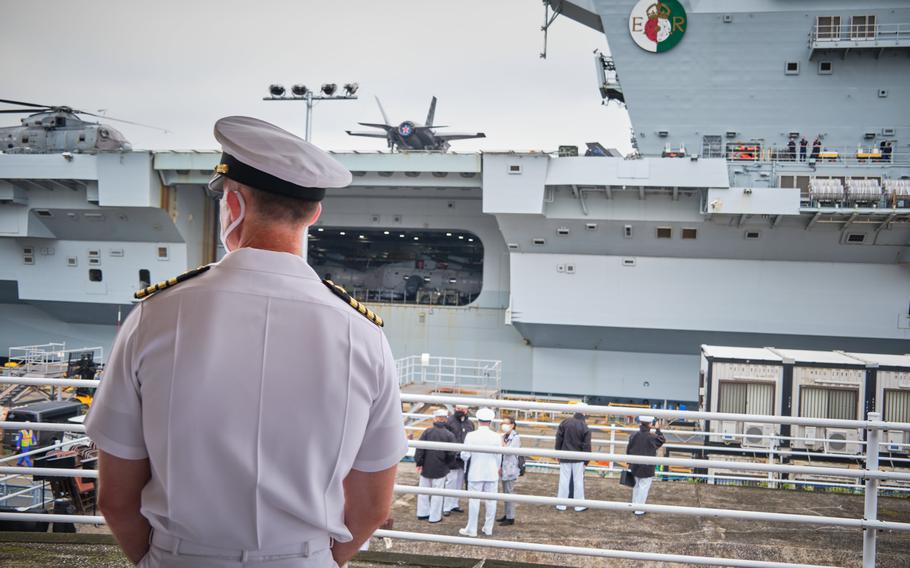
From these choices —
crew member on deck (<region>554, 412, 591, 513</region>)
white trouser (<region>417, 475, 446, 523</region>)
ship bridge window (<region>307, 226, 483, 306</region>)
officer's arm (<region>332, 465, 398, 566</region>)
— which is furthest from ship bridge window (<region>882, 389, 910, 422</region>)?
ship bridge window (<region>307, 226, 483, 306</region>)

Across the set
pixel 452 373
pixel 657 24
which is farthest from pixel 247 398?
pixel 452 373

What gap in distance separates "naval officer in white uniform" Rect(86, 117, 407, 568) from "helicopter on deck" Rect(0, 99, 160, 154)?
23.5 metres

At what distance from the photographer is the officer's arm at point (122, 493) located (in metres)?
1.58

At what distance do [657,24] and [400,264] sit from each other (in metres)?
14.3

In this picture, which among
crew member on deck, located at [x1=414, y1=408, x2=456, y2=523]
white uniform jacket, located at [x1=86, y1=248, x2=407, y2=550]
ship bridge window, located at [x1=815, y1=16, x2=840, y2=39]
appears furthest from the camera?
ship bridge window, located at [x1=815, y1=16, x2=840, y2=39]

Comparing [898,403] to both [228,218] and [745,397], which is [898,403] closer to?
[745,397]

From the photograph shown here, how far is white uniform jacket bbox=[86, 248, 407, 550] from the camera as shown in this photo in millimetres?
1454

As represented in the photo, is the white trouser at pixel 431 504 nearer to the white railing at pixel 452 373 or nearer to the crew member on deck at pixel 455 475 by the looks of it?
the crew member on deck at pixel 455 475

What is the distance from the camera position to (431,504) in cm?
792

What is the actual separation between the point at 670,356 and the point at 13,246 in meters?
21.0

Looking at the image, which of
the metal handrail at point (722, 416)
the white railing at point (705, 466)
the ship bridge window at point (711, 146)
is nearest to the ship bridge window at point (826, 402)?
the ship bridge window at point (711, 146)

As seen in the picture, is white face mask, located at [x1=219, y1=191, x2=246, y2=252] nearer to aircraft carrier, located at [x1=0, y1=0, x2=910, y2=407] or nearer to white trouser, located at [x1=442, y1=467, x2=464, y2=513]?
white trouser, located at [x1=442, y1=467, x2=464, y2=513]

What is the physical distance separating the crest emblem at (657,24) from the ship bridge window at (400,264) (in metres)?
9.95

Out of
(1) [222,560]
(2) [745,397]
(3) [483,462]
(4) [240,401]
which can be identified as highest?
(4) [240,401]
